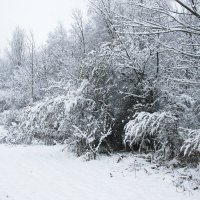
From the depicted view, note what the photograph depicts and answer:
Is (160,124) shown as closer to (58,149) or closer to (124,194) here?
(124,194)

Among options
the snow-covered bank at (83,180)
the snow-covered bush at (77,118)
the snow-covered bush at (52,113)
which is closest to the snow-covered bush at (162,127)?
the snow-covered bank at (83,180)

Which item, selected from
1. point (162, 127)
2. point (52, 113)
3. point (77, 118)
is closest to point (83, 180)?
point (162, 127)

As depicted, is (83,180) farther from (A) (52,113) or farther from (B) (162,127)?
(A) (52,113)

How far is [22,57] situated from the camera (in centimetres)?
4597

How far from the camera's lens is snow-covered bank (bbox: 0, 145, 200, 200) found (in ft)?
24.0

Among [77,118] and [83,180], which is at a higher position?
[77,118]

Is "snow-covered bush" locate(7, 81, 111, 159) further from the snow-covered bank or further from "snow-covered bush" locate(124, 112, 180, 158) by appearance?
"snow-covered bush" locate(124, 112, 180, 158)

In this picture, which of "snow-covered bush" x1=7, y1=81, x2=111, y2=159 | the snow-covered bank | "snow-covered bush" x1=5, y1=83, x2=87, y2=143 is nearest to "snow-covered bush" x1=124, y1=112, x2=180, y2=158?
the snow-covered bank

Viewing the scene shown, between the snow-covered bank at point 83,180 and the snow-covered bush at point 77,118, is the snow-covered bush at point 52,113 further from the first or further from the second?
the snow-covered bank at point 83,180

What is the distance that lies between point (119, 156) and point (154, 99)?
2.59 metres

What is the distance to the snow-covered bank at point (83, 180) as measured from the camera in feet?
24.0

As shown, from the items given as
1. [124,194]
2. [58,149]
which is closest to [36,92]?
[58,149]

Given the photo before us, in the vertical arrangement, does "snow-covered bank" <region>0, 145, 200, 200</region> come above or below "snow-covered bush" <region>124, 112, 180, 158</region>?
below

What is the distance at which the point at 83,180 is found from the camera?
8805mm
